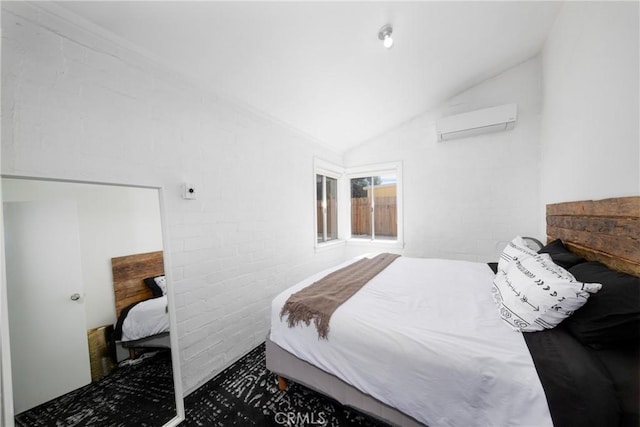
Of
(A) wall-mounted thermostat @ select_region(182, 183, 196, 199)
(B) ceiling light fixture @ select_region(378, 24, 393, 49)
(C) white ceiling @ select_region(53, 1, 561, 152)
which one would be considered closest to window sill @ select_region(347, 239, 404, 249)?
(C) white ceiling @ select_region(53, 1, 561, 152)

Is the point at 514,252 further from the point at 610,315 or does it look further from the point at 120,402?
the point at 120,402

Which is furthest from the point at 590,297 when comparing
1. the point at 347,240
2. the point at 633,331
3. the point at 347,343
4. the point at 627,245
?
the point at 347,240

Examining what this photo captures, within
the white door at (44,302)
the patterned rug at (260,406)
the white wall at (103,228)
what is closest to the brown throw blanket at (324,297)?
the patterned rug at (260,406)

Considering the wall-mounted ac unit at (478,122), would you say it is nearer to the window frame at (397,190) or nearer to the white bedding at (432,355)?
the window frame at (397,190)

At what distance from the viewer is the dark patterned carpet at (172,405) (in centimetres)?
120

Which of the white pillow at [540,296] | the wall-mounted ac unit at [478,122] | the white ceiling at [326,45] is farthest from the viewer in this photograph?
the wall-mounted ac unit at [478,122]

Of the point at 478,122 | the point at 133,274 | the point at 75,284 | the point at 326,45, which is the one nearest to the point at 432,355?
the point at 133,274

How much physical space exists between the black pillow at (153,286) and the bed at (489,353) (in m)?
0.81

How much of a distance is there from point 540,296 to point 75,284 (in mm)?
2404

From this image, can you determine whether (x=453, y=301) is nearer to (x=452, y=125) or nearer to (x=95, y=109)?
(x=452, y=125)

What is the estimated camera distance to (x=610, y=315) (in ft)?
2.88

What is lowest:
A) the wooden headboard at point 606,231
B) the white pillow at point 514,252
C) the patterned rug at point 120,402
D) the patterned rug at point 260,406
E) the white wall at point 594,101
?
the patterned rug at point 260,406

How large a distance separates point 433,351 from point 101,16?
8.02 feet

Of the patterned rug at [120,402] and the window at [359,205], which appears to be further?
the window at [359,205]
